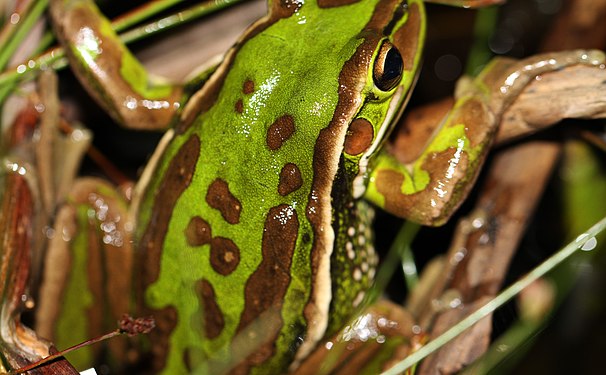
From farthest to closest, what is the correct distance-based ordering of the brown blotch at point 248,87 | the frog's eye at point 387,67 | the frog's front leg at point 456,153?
the frog's front leg at point 456,153, the brown blotch at point 248,87, the frog's eye at point 387,67

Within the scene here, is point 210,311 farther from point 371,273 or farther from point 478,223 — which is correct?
point 478,223

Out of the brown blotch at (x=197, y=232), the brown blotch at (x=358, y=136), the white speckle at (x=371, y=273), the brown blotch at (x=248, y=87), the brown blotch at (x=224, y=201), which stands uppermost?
the brown blotch at (x=248, y=87)

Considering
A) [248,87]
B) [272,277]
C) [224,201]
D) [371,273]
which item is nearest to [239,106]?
[248,87]

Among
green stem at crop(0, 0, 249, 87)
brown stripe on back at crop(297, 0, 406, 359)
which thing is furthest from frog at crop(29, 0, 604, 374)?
green stem at crop(0, 0, 249, 87)

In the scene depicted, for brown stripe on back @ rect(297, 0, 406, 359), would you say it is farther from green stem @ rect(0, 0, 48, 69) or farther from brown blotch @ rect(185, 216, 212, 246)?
green stem @ rect(0, 0, 48, 69)

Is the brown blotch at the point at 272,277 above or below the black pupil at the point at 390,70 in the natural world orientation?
below

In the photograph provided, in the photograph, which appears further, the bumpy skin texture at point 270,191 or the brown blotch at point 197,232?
the brown blotch at point 197,232

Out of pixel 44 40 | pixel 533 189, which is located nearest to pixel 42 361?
pixel 44 40

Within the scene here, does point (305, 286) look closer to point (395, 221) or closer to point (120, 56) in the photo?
point (395, 221)

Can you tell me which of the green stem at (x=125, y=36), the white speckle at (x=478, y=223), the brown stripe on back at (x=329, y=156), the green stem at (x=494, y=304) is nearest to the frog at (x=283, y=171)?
the brown stripe on back at (x=329, y=156)

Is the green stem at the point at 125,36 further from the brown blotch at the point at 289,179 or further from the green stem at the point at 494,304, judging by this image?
the green stem at the point at 494,304
